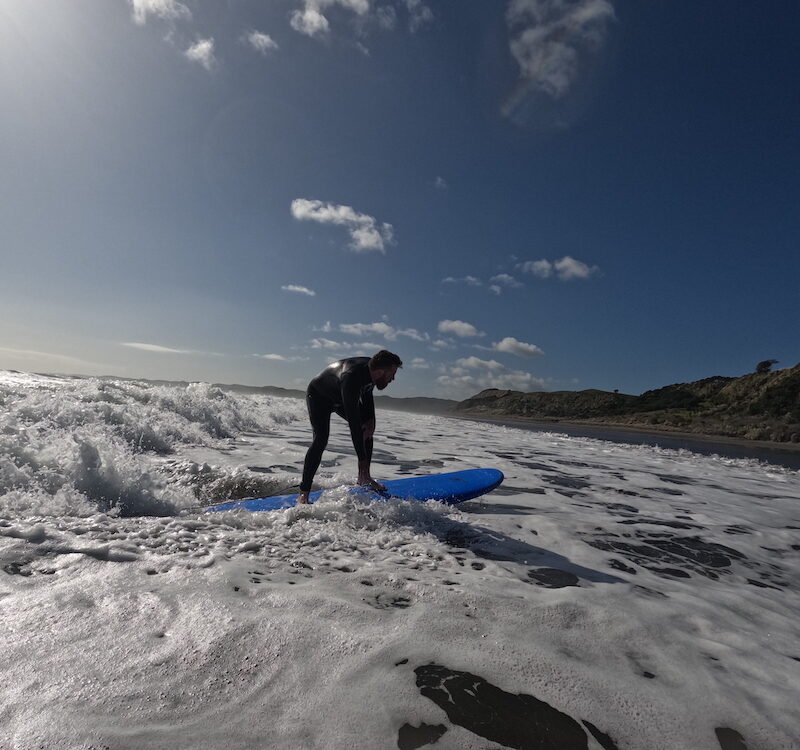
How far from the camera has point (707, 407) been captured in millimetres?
30922

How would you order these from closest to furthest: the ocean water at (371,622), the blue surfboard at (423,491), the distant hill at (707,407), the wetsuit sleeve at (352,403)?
the ocean water at (371,622), the blue surfboard at (423,491), the wetsuit sleeve at (352,403), the distant hill at (707,407)

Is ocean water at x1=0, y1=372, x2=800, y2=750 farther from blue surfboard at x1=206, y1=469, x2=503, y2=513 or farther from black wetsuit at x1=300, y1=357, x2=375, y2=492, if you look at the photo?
black wetsuit at x1=300, y1=357, x2=375, y2=492

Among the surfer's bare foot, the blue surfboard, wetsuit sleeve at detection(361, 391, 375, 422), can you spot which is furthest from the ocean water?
wetsuit sleeve at detection(361, 391, 375, 422)

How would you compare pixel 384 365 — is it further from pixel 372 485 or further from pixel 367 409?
pixel 372 485

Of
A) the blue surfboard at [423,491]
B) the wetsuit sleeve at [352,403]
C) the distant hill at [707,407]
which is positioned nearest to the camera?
the blue surfboard at [423,491]

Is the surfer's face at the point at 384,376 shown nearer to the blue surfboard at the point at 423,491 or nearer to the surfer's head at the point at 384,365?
the surfer's head at the point at 384,365

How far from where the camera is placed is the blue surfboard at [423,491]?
13.9ft

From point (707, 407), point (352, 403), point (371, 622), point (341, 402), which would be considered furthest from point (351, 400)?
point (707, 407)

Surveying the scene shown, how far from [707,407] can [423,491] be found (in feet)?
113

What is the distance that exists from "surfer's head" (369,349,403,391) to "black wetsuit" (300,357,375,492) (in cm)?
11

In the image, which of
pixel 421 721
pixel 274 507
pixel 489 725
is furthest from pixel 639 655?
pixel 274 507

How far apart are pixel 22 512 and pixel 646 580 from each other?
5.03 m

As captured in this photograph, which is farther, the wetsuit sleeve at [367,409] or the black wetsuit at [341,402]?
the wetsuit sleeve at [367,409]

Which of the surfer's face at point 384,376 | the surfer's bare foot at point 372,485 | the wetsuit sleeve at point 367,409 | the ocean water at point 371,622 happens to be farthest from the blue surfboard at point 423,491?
the surfer's face at point 384,376
